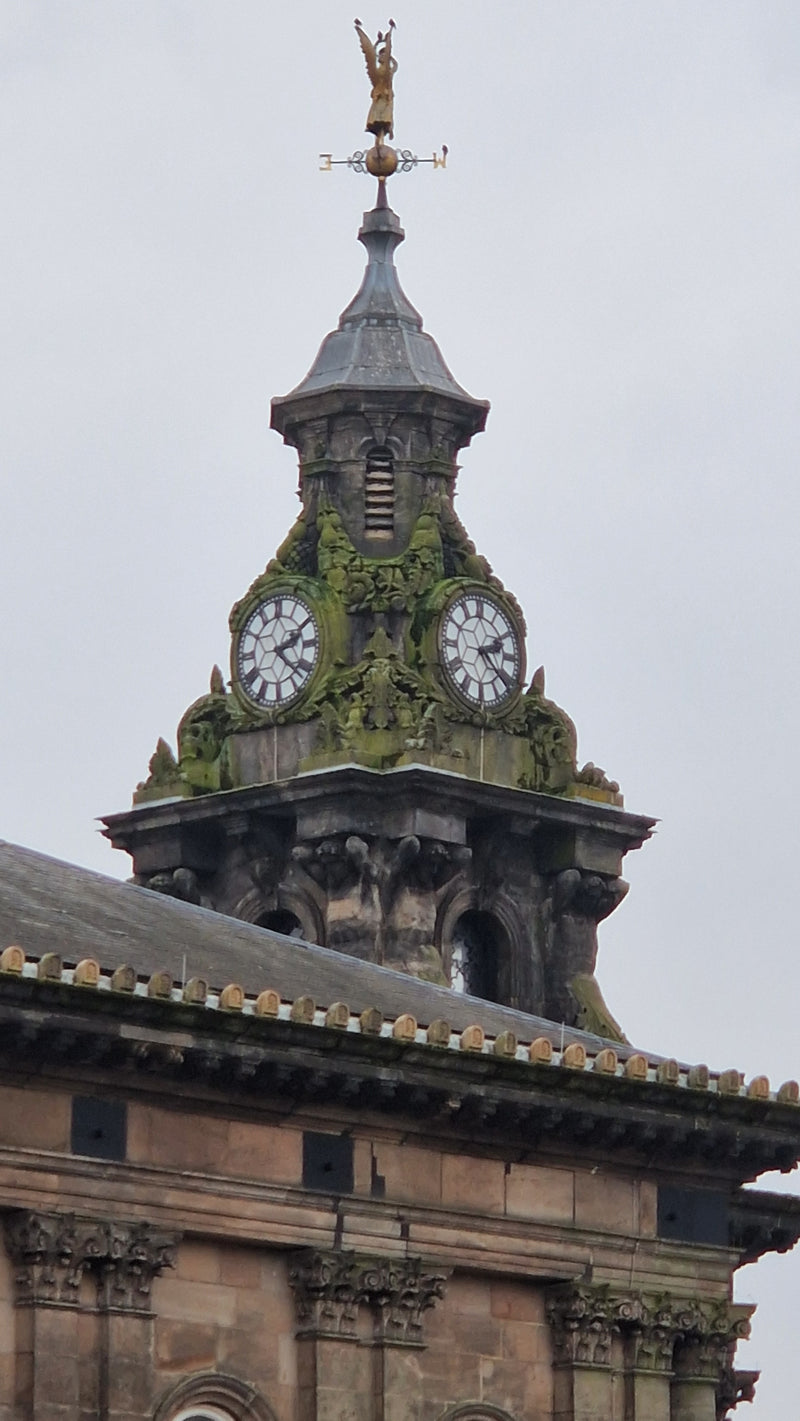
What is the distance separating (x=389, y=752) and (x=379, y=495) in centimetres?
683

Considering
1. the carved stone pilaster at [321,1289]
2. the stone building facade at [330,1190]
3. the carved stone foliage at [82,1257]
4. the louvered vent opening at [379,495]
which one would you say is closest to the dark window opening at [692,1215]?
the stone building facade at [330,1190]

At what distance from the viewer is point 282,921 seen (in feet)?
300

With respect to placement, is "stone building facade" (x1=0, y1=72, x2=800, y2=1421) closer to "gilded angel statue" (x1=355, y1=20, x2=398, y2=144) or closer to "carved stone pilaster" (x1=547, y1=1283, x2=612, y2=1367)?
"carved stone pilaster" (x1=547, y1=1283, x2=612, y2=1367)

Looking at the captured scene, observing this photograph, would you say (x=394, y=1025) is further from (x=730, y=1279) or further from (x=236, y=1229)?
(x=730, y=1279)

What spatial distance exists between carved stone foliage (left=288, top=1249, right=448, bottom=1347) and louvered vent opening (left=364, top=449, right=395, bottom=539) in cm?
4239

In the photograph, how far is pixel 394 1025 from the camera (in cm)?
5262

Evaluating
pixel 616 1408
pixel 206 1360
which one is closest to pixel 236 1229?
pixel 206 1360

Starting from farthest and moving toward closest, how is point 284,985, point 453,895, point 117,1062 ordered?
point 453,895 → point 284,985 → point 117,1062

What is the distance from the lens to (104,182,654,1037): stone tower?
8994cm

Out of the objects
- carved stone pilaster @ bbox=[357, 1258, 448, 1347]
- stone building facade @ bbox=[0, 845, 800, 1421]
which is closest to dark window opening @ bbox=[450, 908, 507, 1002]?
stone building facade @ bbox=[0, 845, 800, 1421]

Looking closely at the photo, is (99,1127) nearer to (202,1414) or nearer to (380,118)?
(202,1414)

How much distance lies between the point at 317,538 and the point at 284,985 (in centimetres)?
4033

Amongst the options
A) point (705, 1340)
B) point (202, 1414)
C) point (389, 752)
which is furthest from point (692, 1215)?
point (389, 752)

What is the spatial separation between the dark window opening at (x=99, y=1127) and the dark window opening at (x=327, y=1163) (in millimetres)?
2610
